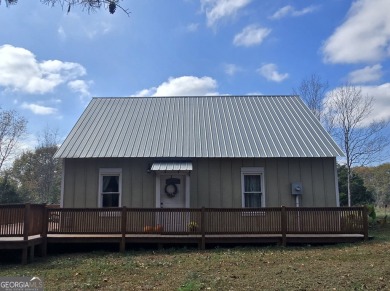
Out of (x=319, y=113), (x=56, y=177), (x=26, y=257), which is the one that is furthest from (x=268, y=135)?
(x=56, y=177)

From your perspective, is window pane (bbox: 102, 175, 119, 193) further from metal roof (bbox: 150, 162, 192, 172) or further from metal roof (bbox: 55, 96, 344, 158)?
metal roof (bbox: 150, 162, 192, 172)

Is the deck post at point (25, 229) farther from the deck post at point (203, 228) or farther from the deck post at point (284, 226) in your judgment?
the deck post at point (284, 226)

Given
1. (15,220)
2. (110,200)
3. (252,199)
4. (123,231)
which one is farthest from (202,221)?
(15,220)

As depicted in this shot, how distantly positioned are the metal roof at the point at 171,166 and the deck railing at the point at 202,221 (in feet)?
5.75

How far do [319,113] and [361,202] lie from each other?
22.5ft

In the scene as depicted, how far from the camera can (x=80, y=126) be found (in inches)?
639

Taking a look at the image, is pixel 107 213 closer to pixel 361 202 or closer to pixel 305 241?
pixel 305 241

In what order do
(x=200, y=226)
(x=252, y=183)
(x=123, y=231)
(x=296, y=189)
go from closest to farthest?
1. (x=123, y=231)
2. (x=200, y=226)
3. (x=296, y=189)
4. (x=252, y=183)

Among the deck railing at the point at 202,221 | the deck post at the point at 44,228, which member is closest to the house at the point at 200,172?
the deck railing at the point at 202,221

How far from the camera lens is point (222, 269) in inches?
356

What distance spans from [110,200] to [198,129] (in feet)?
14.8

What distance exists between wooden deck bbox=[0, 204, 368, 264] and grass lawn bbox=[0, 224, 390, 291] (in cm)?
36

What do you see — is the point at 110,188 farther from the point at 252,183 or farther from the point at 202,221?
the point at 252,183

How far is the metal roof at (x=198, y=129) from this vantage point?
14375mm
